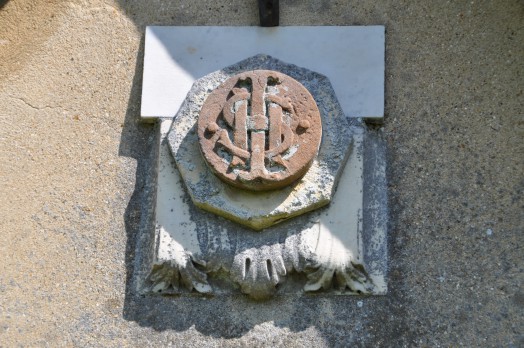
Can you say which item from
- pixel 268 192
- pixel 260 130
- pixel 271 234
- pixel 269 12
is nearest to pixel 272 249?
pixel 271 234

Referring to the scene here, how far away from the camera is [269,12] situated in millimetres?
4918

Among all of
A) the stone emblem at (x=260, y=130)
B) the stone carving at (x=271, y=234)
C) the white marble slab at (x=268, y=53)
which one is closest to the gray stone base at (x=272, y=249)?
the stone carving at (x=271, y=234)

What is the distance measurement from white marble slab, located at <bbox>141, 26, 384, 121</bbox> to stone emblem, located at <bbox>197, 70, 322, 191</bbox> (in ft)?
0.84

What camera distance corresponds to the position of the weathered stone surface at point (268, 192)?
450cm

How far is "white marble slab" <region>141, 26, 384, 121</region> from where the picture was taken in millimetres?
4801

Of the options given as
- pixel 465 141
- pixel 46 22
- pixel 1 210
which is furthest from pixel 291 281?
pixel 46 22

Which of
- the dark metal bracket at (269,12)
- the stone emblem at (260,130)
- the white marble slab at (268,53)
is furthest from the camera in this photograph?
the dark metal bracket at (269,12)

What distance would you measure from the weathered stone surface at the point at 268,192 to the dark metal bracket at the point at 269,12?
23 cm

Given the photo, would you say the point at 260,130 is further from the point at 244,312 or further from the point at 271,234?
the point at 244,312

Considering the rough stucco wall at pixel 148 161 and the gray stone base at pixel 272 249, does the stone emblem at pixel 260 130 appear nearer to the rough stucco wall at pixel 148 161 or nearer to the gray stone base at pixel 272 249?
the gray stone base at pixel 272 249

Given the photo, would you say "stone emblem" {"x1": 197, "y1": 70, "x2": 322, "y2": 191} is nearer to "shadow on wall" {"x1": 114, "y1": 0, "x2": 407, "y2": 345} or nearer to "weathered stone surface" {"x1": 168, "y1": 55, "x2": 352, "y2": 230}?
"weathered stone surface" {"x1": 168, "y1": 55, "x2": 352, "y2": 230}

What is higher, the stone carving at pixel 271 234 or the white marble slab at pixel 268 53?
the white marble slab at pixel 268 53

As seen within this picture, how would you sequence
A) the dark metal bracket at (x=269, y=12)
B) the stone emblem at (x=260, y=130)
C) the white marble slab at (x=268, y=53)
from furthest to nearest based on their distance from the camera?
the dark metal bracket at (x=269, y=12) < the white marble slab at (x=268, y=53) < the stone emblem at (x=260, y=130)

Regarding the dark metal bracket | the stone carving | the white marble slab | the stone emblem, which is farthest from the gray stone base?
the dark metal bracket
